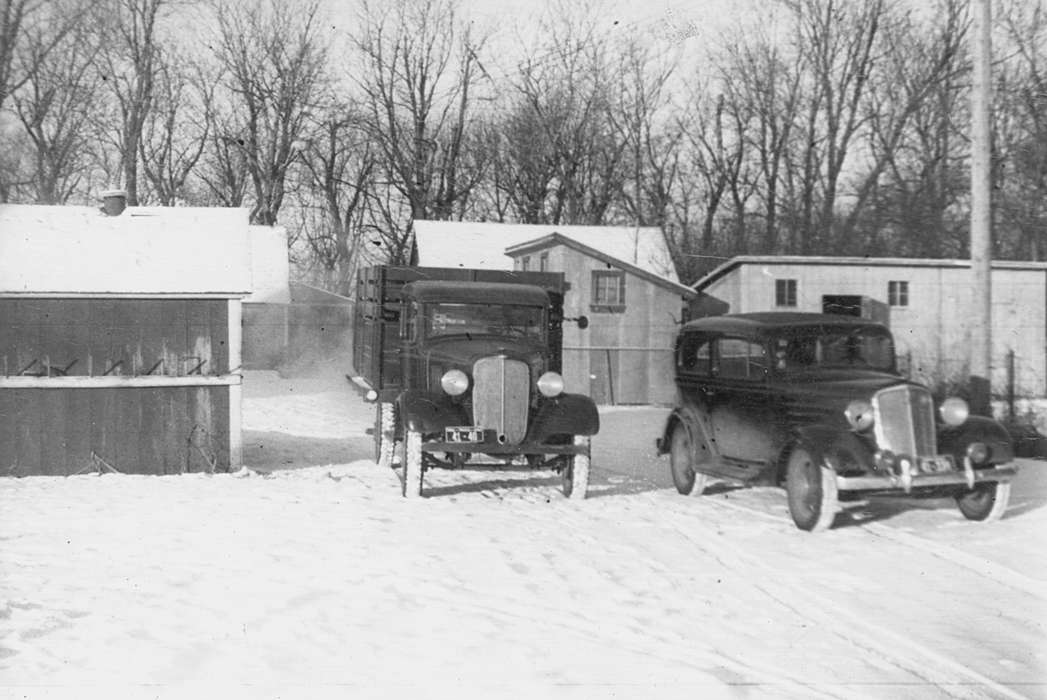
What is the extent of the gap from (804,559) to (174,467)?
26.1 ft

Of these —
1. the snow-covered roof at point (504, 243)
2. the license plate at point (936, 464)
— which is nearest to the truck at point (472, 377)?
the license plate at point (936, 464)

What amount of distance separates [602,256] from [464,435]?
19.7 meters

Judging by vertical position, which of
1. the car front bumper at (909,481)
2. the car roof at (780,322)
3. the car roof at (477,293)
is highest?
the car roof at (477,293)

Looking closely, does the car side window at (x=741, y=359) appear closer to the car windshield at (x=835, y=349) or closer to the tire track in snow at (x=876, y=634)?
the car windshield at (x=835, y=349)

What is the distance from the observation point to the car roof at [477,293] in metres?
11.9

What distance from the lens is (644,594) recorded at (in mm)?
7047

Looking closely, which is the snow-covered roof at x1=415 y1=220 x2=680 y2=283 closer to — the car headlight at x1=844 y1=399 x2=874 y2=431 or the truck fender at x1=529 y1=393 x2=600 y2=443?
the truck fender at x1=529 y1=393 x2=600 y2=443

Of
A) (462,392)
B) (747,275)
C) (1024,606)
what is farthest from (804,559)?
(747,275)

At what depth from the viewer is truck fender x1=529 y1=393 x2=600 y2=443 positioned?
1107 cm

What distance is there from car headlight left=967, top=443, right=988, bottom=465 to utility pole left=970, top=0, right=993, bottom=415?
8.27 feet

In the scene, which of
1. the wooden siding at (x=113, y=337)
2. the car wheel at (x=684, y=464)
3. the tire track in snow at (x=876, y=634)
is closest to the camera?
the tire track in snow at (x=876, y=634)

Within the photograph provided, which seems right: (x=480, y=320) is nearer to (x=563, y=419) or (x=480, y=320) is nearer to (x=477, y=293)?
(x=477, y=293)

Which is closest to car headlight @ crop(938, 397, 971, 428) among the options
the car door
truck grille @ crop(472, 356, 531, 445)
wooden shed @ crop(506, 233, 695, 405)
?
the car door

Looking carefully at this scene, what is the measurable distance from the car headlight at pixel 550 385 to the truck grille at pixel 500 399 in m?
0.31
